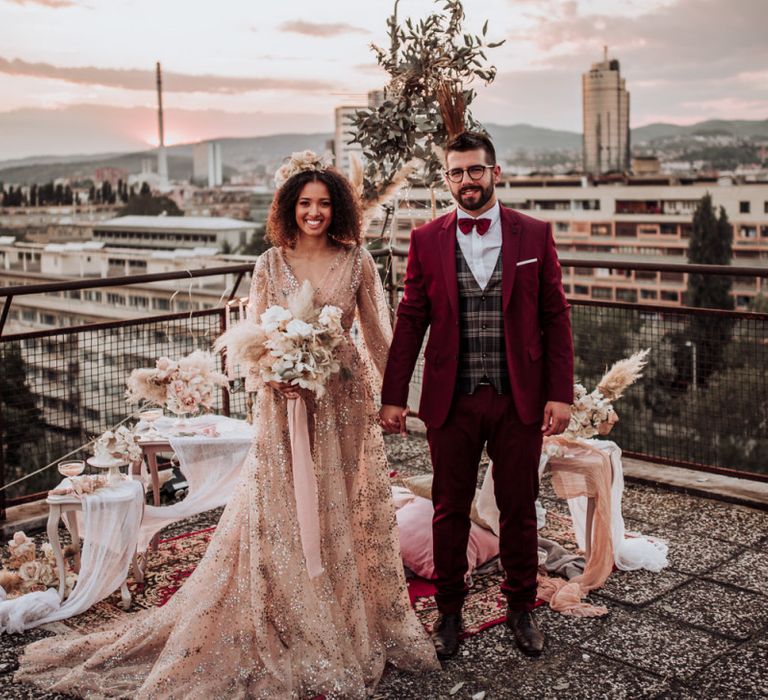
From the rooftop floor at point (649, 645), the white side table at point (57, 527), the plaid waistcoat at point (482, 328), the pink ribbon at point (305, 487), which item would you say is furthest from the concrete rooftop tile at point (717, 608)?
the white side table at point (57, 527)

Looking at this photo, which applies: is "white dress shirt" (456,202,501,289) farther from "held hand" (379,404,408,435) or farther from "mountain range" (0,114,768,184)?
"mountain range" (0,114,768,184)

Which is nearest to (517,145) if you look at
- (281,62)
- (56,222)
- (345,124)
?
(281,62)

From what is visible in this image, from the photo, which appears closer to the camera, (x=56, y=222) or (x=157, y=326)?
(x=157, y=326)

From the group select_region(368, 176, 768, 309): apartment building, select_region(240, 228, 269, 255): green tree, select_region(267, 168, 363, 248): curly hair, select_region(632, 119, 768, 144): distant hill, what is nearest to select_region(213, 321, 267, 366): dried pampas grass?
select_region(267, 168, 363, 248): curly hair

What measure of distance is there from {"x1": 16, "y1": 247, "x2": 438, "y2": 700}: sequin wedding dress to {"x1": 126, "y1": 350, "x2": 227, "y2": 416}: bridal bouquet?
106 centimetres

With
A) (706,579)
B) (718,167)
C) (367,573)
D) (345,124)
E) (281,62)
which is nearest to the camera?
(367,573)

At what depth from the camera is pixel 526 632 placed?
11.4 ft

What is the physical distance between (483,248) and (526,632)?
142 centimetres

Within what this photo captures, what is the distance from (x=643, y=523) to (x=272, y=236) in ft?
8.68

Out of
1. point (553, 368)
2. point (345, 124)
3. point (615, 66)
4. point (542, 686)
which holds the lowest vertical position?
point (542, 686)

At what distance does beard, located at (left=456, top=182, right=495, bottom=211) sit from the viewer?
129 inches

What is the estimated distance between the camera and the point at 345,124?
562 cm

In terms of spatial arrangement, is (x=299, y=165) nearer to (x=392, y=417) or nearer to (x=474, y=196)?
(x=474, y=196)

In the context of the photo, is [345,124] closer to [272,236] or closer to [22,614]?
[272,236]
